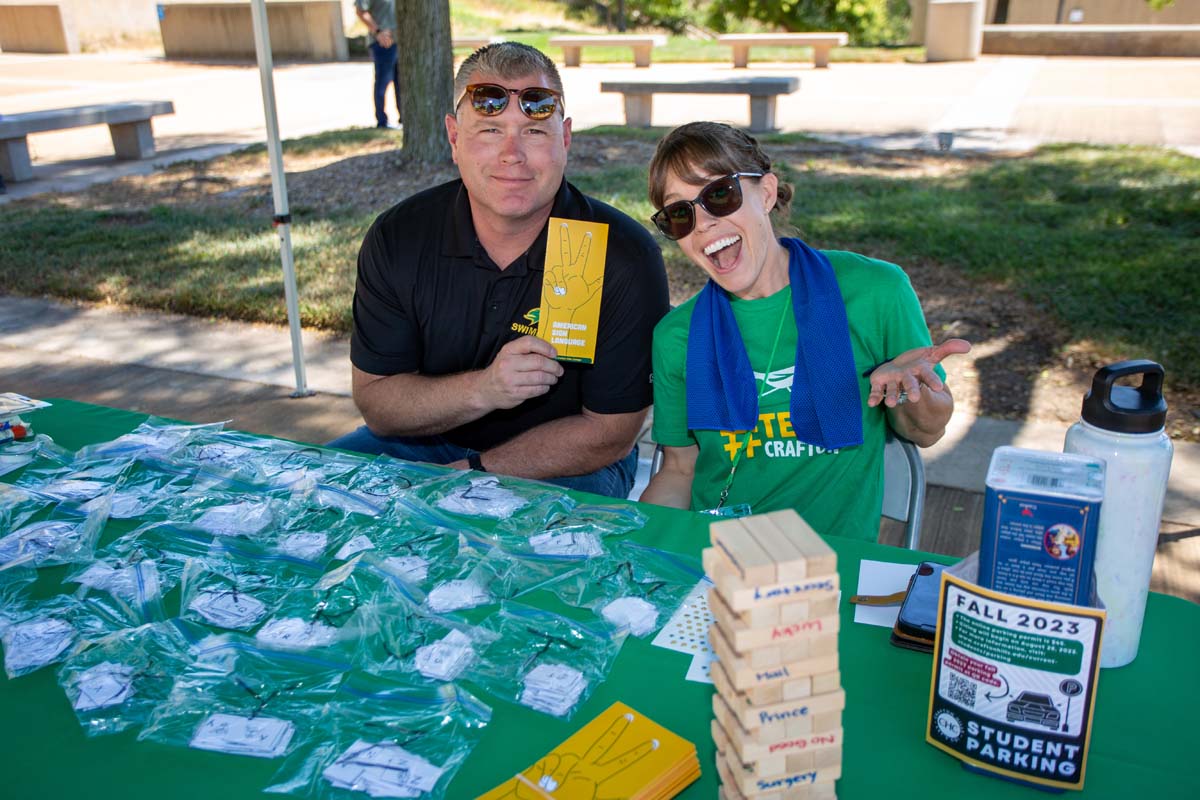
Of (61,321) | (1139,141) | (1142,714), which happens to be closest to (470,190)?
(1142,714)

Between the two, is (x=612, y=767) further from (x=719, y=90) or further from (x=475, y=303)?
(x=719, y=90)

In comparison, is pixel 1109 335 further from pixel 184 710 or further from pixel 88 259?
pixel 88 259

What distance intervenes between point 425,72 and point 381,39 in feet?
14.2

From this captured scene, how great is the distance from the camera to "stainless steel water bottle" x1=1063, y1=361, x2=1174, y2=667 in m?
1.31

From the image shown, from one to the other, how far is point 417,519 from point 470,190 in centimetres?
117

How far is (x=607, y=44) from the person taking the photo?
19.7 m

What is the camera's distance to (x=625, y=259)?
9.02ft

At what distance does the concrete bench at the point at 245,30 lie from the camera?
2245 cm

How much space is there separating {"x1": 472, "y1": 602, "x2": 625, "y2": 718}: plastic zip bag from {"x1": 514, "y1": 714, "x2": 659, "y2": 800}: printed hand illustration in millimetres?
105

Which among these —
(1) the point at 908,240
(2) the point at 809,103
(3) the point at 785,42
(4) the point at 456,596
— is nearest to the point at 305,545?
(4) the point at 456,596

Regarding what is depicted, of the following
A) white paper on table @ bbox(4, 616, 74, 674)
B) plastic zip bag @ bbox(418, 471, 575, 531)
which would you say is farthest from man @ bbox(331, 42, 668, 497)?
white paper on table @ bbox(4, 616, 74, 674)

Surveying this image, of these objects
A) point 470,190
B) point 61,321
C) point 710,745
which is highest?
point 470,190

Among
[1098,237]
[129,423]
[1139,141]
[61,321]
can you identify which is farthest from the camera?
[1139,141]

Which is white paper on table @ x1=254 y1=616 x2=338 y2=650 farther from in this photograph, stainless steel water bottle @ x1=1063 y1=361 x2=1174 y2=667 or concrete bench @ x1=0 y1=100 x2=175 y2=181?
concrete bench @ x1=0 y1=100 x2=175 y2=181
